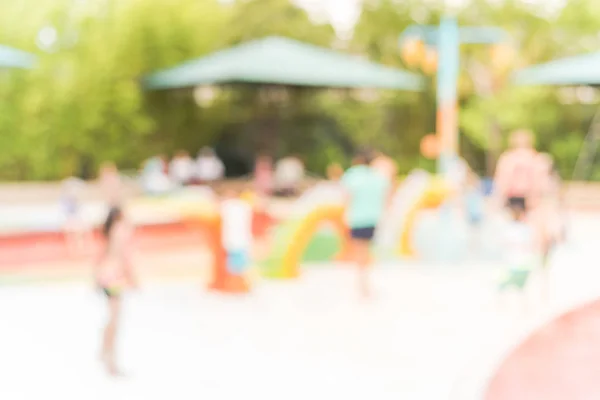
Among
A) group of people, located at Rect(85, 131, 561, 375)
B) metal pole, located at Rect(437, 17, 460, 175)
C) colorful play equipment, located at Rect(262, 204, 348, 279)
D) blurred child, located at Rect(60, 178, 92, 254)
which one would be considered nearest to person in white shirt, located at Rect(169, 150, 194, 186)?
blurred child, located at Rect(60, 178, 92, 254)

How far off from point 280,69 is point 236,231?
6.12 meters

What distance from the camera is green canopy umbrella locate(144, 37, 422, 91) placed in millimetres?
13258

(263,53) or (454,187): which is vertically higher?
(263,53)

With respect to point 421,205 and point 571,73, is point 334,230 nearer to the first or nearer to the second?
point 421,205

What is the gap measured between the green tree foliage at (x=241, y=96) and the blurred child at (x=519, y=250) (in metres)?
7.39

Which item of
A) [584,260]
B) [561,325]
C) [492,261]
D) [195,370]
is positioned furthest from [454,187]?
[195,370]

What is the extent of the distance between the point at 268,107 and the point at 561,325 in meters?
11.4

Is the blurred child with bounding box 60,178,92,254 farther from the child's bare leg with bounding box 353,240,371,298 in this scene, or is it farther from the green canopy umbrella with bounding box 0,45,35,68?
the child's bare leg with bounding box 353,240,371,298

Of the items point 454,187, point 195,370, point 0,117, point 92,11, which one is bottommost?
point 195,370

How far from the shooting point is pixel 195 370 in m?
5.45

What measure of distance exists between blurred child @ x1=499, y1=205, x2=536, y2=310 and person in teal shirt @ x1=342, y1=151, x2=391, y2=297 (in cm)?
110

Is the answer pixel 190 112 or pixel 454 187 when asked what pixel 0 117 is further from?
pixel 454 187

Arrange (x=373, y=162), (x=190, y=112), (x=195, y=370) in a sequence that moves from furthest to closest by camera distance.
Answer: (x=190, y=112) → (x=373, y=162) → (x=195, y=370)

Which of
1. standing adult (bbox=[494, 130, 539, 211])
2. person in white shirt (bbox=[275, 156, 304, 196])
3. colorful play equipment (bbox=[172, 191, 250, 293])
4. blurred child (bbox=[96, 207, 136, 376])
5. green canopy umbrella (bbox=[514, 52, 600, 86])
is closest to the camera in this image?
blurred child (bbox=[96, 207, 136, 376])
